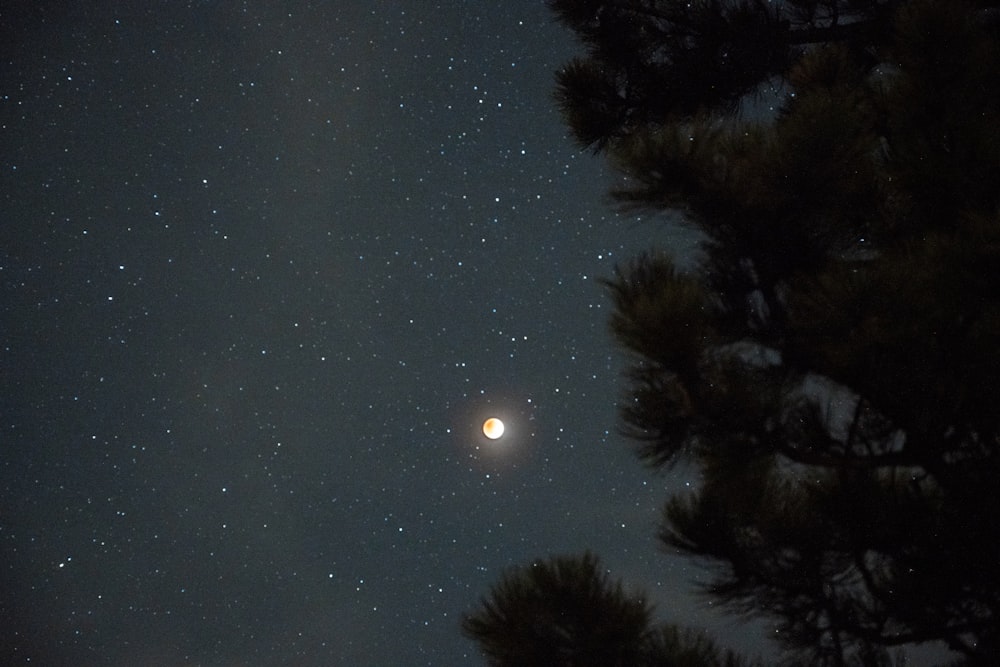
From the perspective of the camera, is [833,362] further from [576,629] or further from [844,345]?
[576,629]

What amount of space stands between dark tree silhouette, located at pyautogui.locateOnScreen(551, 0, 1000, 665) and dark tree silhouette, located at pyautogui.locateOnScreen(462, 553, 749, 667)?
36 centimetres

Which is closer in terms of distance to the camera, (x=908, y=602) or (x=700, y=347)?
(x=700, y=347)

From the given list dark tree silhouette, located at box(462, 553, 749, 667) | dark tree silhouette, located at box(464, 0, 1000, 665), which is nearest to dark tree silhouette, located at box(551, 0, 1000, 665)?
dark tree silhouette, located at box(464, 0, 1000, 665)

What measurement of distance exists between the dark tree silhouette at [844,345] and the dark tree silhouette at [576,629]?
36 cm

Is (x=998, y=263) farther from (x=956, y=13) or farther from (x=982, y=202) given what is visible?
(x=956, y=13)

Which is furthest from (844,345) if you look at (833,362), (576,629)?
(576,629)

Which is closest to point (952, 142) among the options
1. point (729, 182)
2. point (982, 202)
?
point (982, 202)

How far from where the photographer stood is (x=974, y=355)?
5.90 feet

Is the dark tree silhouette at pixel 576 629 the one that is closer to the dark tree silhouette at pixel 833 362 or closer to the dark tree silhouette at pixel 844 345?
the dark tree silhouette at pixel 833 362

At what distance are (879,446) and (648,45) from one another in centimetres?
209

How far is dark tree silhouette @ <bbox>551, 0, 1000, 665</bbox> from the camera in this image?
1781 mm

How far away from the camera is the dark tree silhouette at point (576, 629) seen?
197 centimetres

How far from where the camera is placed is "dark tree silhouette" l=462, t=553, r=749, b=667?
197cm

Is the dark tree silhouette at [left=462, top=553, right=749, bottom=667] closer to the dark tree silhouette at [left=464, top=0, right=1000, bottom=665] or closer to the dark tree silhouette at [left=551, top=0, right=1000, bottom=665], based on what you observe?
the dark tree silhouette at [left=464, top=0, right=1000, bottom=665]
